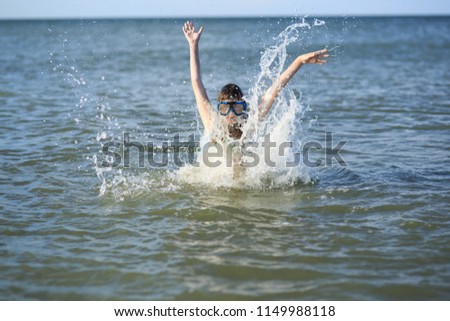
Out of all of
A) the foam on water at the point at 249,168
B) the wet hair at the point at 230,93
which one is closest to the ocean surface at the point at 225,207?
the foam on water at the point at 249,168

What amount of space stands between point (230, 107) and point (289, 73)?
35.8 inches

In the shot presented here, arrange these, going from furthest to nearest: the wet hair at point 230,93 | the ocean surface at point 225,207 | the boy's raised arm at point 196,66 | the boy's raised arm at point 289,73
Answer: the wet hair at point 230,93
the boy's raised arm at point 196,66
the boy's raised arm at point 289,73
the ocean surface at point 225,207

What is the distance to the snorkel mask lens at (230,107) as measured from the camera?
6964 mm

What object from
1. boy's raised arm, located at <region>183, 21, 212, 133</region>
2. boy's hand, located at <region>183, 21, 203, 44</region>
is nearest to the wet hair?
boy's raised arm, located at <region>183, 21, 212, 133</region>

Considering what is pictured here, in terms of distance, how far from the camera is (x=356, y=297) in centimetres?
452

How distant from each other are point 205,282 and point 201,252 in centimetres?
62

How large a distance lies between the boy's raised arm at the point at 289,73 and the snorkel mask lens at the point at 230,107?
0.25 meters

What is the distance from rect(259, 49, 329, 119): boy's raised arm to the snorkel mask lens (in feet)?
0.83

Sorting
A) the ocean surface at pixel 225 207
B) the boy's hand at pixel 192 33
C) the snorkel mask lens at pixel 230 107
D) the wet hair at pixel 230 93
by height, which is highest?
the boy's hand at pixel 192 33

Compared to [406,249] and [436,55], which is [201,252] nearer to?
[406,249]

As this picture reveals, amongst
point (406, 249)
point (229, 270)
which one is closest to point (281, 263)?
point (229, 270)

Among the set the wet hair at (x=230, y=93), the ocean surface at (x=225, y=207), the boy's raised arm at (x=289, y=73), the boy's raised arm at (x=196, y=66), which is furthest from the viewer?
the wet hair at (x=230, y=93)

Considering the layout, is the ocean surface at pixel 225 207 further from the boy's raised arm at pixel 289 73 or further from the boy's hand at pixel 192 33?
the boy's hand at pixel 192 33

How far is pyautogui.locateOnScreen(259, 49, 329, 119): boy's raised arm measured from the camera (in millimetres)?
6383
